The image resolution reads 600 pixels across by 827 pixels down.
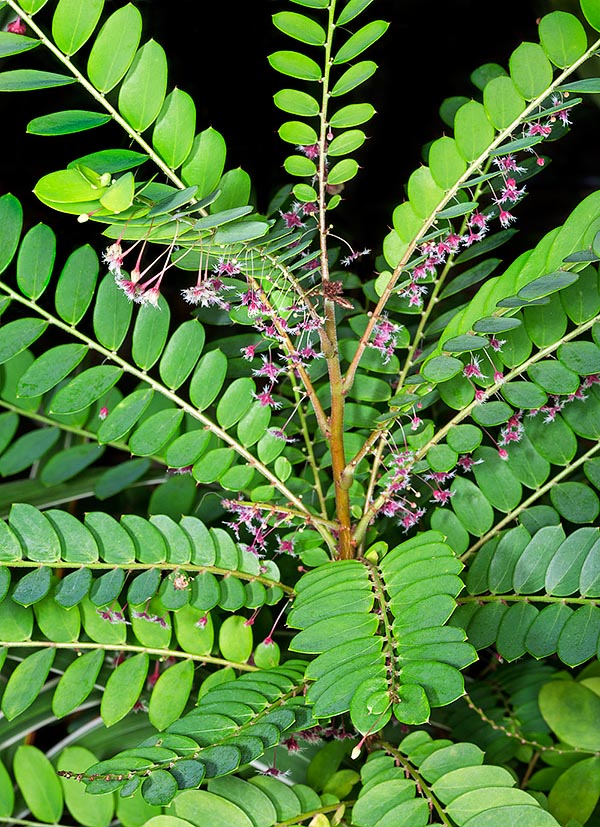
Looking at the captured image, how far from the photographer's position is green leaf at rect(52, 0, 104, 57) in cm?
60

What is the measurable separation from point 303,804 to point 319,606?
0.20 m

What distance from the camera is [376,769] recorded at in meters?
0.65

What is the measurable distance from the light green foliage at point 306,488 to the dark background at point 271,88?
45 cm

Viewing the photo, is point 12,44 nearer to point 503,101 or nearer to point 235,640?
point 503,101

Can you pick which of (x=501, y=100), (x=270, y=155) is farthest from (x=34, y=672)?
(x=270, y=155)

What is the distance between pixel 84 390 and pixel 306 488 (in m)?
0.26

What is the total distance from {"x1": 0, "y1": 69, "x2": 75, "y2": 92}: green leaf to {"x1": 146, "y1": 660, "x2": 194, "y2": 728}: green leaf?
1.74 feet

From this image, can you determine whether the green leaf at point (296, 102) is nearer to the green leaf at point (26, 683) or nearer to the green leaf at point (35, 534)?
the green leaf at point (35, 534)

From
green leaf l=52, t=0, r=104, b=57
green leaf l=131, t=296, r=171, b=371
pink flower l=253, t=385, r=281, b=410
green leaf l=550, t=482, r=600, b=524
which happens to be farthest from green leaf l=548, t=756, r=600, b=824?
green leaf l=52, t=0, r=104, b=57

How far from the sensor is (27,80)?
578 mm

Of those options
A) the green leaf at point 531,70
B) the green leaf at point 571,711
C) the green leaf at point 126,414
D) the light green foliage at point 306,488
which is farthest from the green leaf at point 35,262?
the green leaf at point 571,711

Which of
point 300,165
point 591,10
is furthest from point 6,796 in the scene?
point 591,10

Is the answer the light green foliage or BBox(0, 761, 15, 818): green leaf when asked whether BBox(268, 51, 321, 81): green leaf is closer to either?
the light green foliage

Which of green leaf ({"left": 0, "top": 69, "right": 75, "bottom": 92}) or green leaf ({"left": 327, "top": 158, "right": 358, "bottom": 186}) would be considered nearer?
green leaf ({"left": 0, "top": 69, "right": 75, "bottom": 92})
